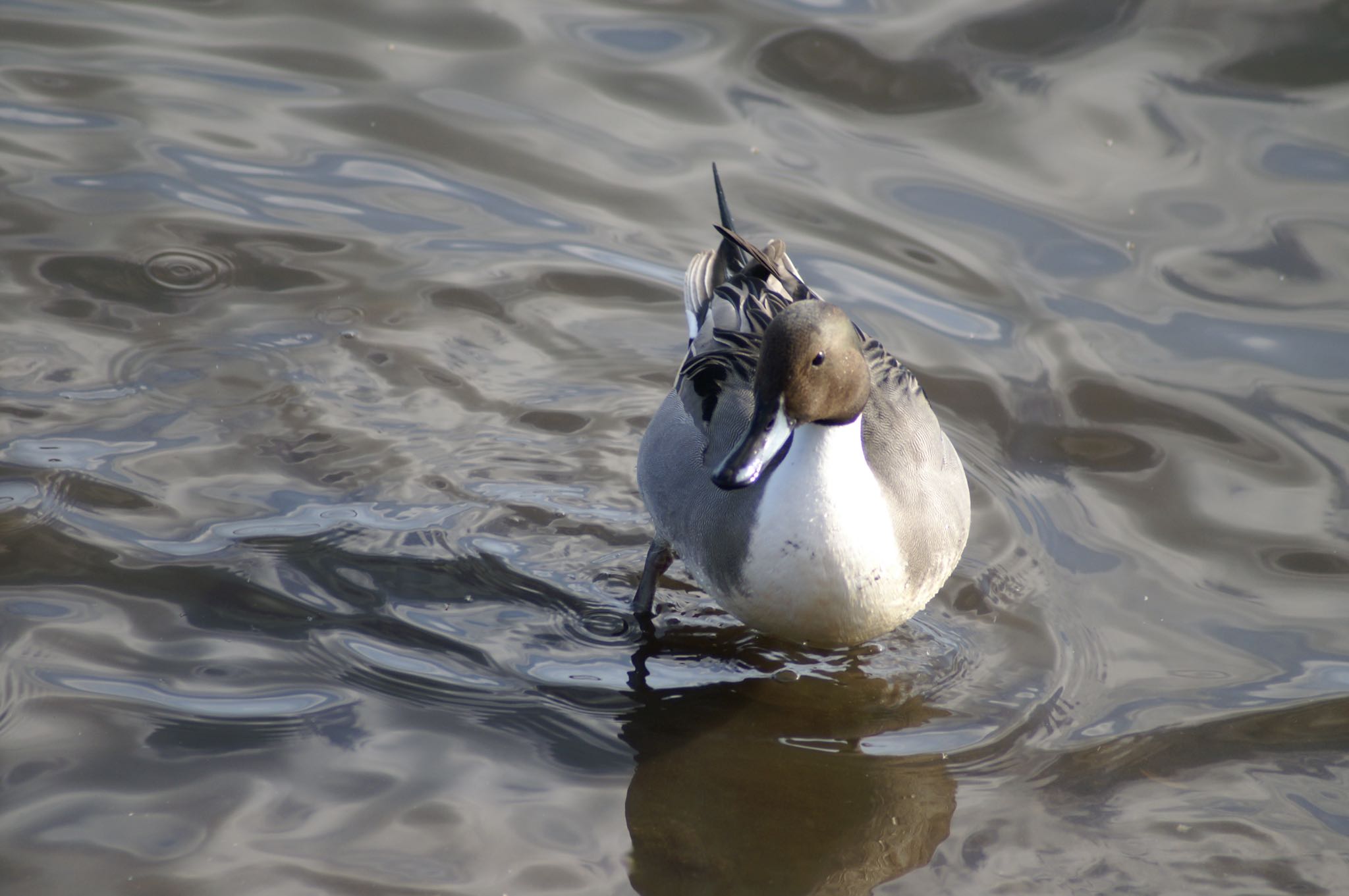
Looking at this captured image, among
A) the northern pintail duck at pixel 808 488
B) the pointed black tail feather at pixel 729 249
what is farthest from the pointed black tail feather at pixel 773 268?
the northern pintail duck at pixel 808 488

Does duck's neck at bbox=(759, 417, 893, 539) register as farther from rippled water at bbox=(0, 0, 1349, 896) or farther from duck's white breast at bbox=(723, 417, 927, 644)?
rippled water at bbox=(0, 0, 1349, 896)

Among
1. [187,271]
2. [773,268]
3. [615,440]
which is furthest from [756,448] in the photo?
[187,271]

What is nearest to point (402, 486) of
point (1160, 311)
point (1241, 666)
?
point (1241, 666)

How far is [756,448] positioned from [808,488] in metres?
0.25

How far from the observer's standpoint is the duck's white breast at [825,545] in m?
3.49

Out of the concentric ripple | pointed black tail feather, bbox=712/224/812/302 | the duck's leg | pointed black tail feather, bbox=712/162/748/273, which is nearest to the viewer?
the duck's leg

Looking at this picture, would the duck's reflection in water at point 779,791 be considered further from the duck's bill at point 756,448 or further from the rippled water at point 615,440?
the duck's bill at point 756,448

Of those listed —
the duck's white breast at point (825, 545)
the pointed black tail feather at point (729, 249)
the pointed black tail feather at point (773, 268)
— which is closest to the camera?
the duck's white breast at point (825, 545)

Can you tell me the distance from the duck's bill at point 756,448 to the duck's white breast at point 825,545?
10cm

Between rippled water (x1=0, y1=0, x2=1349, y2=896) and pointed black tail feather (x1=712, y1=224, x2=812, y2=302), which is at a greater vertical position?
pointed black tail feather (x1=712, y1=224, x2=812, y2=302)

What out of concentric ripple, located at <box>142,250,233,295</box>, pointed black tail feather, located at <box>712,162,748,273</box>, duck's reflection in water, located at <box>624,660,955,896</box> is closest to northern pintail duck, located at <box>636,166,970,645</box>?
duck's reflection in water, located at <box>624,660,955,896</box>

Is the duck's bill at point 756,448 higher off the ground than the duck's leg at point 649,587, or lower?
higher

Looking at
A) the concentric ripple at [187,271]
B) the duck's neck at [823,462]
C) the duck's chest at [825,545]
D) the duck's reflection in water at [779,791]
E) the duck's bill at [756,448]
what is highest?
the duck's bill at [756,448]

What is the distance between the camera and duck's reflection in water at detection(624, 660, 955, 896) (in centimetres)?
321
